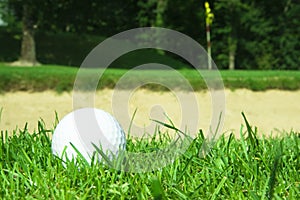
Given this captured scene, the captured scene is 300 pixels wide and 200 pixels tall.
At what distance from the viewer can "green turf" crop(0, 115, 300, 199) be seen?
1465mm

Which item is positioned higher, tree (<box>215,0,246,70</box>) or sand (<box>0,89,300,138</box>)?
tree (<box>215,0,246,70</box>)

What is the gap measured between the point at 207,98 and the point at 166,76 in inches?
35.7

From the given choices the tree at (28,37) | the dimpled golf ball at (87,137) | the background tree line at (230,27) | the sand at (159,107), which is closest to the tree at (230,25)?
the background tree line at (230,27)

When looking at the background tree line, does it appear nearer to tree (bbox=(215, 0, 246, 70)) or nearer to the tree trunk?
tree (bbox=(215, 0, 246, 70))

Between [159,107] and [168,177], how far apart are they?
4.85m

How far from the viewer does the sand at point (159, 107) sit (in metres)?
6.61

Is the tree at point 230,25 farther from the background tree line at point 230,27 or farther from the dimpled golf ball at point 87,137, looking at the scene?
the dimpled golf ball at point 87,137

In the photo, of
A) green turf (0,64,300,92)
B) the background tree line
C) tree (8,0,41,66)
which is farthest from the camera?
the background tree line

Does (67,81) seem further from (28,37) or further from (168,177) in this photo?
(168,177)

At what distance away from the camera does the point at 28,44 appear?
12125mm

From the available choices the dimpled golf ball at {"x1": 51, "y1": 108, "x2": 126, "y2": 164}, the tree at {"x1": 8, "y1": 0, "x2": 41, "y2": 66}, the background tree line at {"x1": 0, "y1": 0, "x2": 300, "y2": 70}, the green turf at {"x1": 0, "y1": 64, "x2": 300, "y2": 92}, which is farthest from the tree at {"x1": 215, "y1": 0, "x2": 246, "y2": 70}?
the dimpled golf ball at {"x1": 51, "y1": 108, "x2": 126, "y2": 164}

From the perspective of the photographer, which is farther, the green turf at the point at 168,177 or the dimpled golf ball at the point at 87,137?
the dimpled golf ball at the point at 87,137

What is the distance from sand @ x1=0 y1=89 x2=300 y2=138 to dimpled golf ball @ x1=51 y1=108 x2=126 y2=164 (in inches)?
163

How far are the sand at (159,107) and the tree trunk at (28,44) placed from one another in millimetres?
4665
